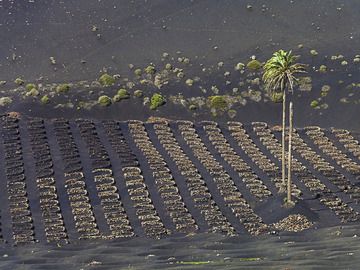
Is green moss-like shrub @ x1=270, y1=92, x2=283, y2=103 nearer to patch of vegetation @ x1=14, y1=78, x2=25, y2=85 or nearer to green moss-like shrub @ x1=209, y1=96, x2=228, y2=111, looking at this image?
green moss-like shrub @ x1=209, y1=96, x2=228, y2=111

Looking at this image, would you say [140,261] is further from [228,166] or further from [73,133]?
[73,133]

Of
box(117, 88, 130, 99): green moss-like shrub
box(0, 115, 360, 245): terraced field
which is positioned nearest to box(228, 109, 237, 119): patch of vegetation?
box(0, 115, 360, 245): terraced field

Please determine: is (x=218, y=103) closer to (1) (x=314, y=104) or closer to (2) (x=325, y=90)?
(1) (x=314, y=104)

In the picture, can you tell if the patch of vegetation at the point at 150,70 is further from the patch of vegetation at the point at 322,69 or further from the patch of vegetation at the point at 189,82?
the patch of vegetation at the point at 322,69

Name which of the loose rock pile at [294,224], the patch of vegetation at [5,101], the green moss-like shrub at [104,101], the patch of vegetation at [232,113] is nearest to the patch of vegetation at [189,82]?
the patch of vegetation at [232,113]

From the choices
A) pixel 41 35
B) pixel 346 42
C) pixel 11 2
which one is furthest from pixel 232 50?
pixel 11 2

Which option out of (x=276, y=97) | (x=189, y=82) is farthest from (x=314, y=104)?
(x=189, y=82)
